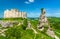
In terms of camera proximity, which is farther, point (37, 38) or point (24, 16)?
point (24, 16)

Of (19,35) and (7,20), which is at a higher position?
(7,20)

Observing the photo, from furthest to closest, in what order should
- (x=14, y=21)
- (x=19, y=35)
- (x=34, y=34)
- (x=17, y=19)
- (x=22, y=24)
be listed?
(x=17, y=19) → (x=14, y=21) → (x=22, y=24) → (x=34, y=34) → (x=19, y=35)

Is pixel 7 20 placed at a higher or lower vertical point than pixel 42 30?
higher

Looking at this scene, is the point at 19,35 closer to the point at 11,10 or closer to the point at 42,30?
the point at 42,30

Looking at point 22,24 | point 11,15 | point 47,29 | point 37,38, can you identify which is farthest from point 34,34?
point 11,15

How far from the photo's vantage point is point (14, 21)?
116 meters

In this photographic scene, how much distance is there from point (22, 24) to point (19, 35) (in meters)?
18.3

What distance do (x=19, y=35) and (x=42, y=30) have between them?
31942 mm

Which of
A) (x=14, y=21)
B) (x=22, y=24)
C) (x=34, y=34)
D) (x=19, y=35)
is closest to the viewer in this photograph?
(x=19, y=35)

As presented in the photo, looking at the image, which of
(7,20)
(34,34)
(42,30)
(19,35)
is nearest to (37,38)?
(34,34)

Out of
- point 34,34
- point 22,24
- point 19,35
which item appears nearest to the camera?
point 19,35

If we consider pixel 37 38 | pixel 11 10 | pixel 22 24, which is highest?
pixel 11 10

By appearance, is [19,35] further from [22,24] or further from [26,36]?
[22,24]

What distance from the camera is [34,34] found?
327 ft
